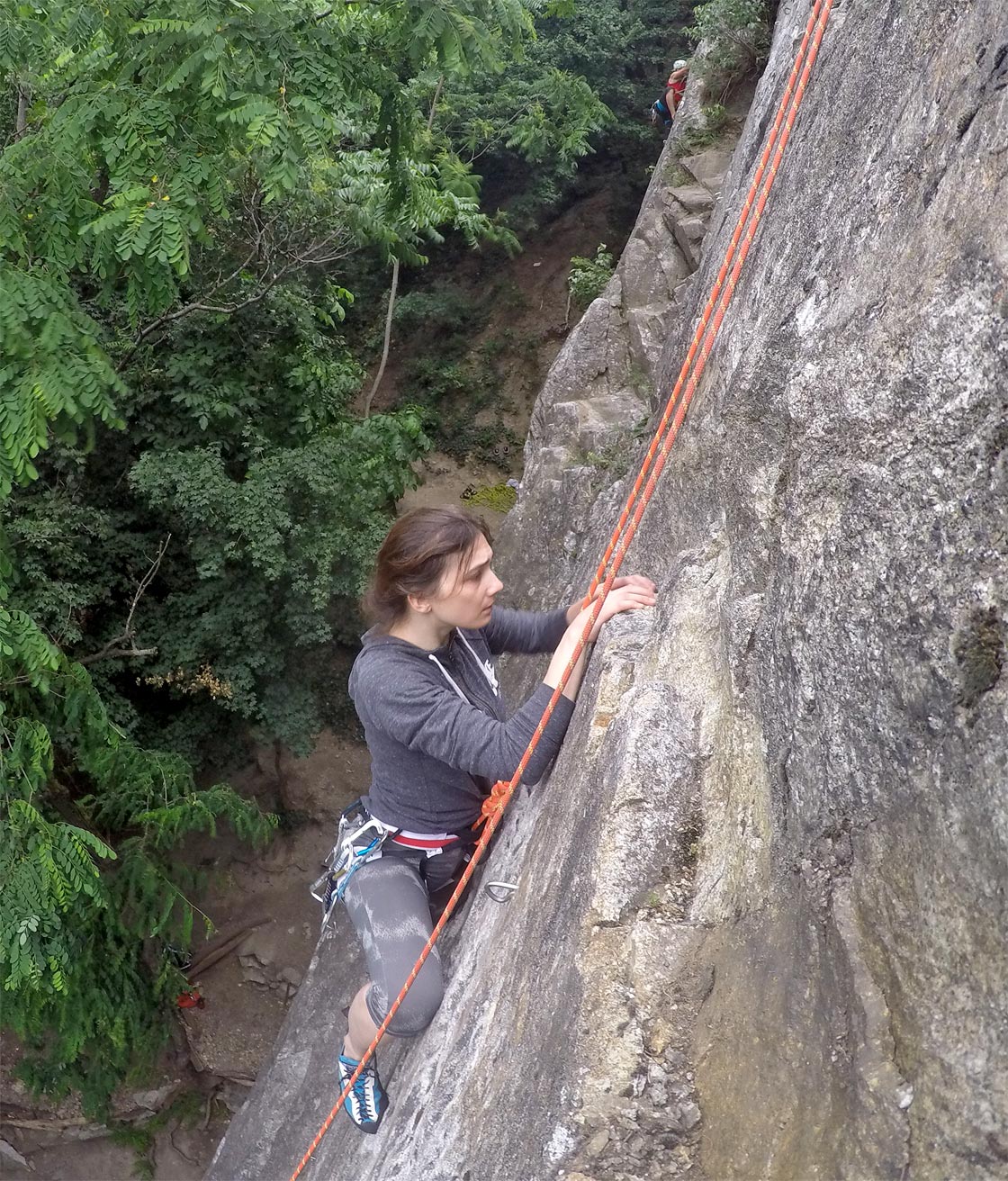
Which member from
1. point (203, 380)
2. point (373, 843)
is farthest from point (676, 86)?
point (373, 843)

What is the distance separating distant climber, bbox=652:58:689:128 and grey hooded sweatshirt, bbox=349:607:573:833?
747cm

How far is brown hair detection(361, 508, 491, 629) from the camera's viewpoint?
2535 mm

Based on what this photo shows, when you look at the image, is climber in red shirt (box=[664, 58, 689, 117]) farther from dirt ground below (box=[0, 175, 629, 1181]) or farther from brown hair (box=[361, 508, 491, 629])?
brown hair (box=[361, 508, 491, 629])

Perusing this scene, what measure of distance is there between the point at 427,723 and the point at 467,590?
395 mm

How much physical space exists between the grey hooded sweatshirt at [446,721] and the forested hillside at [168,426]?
219cm

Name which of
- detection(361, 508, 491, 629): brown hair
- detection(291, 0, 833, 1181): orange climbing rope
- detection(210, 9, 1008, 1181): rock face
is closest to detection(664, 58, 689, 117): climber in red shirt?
detection(291, 0, 833, 1181): orange climbing rope

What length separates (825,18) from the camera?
2.52 m

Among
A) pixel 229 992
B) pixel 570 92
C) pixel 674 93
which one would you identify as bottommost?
pixel 229 992

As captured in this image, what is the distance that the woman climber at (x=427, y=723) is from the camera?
2.46 meters

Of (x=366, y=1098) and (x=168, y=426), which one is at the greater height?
(x=168, y=426)

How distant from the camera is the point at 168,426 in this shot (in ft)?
26.9

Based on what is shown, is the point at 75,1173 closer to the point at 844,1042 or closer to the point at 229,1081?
the point at 229,1081

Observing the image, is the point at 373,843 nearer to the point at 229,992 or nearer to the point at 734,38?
the point at 734,38

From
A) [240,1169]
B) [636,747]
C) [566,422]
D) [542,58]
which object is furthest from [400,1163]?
[542,58]
